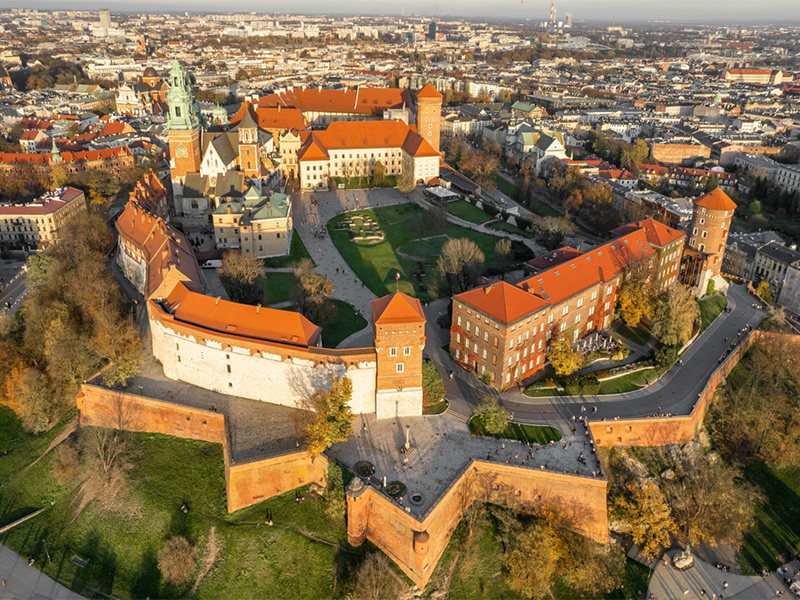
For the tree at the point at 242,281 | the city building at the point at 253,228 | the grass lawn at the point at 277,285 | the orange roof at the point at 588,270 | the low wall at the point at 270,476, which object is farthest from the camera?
the city building at the point at 253,228

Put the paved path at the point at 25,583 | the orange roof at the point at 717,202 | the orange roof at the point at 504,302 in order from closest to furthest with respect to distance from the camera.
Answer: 1. the paved path at the point at 25,583
2. the orange roof at the point at 504,302
3. the orange roof at the point at 717,202

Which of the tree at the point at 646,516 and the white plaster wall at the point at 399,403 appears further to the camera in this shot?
the white plaster wall at the point at 399,403

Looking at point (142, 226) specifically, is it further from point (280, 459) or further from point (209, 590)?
point (209, 590)

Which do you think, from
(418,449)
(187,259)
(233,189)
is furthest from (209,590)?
(233,189)

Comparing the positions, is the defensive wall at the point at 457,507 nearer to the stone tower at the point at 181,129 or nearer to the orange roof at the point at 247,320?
the orange roof at the point at 247,320

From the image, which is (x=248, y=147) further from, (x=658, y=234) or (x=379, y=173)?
(x=658, y=234)

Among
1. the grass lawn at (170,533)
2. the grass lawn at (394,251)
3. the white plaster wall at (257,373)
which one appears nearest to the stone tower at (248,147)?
the grass lawn at (394,251)

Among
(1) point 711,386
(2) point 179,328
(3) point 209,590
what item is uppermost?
(2) point 179,328

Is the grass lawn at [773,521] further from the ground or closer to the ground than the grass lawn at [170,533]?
closer to the ground
